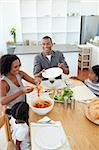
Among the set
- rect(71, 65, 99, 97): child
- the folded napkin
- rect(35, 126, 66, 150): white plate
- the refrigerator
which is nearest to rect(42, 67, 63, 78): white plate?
rect(71, 65, 99, 97): child

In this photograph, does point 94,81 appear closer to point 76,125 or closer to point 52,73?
point 52,73

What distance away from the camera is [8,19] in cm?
548

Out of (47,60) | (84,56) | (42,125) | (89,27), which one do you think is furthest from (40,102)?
(89,27)

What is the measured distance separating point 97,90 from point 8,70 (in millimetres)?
920

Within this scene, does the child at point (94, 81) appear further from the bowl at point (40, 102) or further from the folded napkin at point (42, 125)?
the folded napkin at point (42, 125)

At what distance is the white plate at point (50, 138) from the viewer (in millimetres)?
1134

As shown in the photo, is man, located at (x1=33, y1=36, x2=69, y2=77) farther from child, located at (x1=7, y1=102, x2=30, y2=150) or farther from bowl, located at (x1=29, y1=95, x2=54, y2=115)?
child, located at (x1=7, y1=102, x2=30, y2=150)

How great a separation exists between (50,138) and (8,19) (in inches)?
192

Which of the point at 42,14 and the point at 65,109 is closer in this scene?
the point at 65,109

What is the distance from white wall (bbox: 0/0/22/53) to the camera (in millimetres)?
5344

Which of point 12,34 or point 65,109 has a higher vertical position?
point 12,34

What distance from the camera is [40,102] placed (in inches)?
61.7

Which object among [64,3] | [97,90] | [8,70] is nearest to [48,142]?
[8,70]

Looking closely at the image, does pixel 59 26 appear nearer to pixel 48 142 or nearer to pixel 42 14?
pixel 42 14
